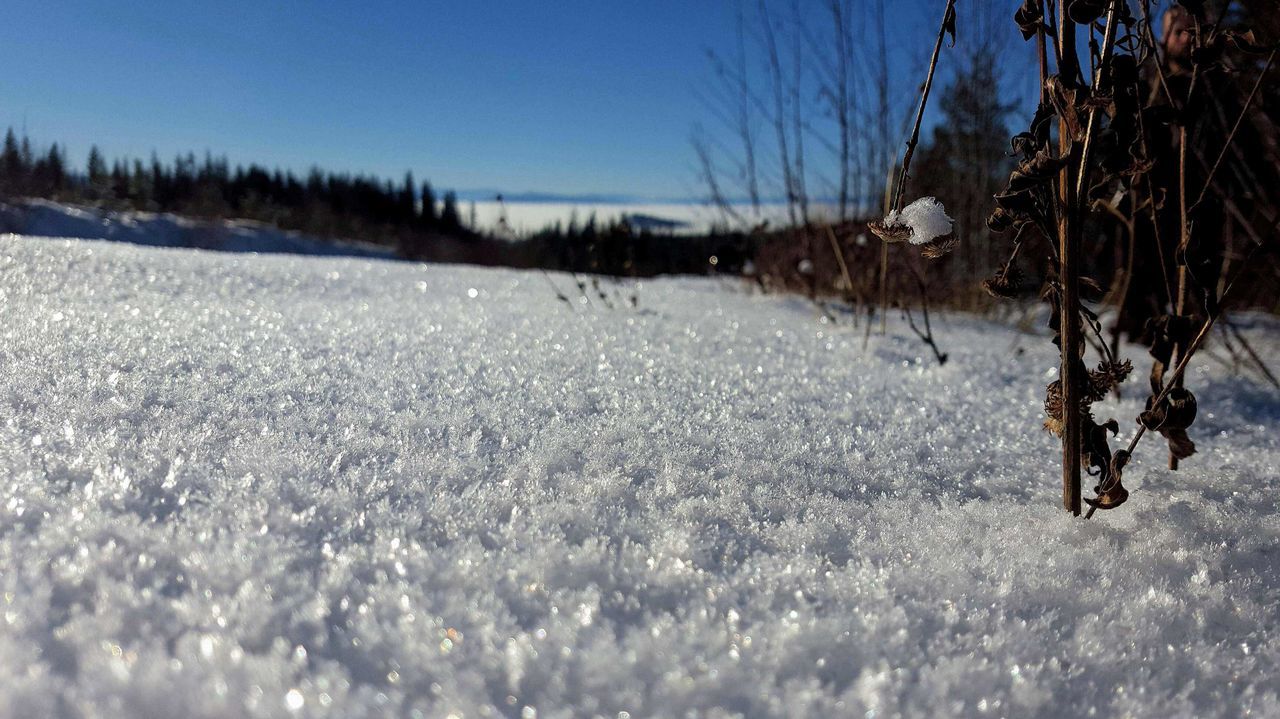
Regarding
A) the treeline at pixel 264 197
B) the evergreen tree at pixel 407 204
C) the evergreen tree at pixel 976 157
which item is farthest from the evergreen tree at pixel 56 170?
the evergreen tree at pixel 976 157

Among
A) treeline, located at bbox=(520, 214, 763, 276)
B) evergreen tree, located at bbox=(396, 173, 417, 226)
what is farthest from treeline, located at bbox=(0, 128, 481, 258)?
treeline, located at bbox=(520, 214, 763, 276)

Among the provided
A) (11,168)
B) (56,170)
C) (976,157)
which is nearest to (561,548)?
(976,157)

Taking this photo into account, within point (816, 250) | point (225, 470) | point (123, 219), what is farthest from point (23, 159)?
point (225, 470)

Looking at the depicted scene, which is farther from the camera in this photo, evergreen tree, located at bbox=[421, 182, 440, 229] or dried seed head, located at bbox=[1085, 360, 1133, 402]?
evergreen tree, located at bbox=[421, 182, 440, 229]

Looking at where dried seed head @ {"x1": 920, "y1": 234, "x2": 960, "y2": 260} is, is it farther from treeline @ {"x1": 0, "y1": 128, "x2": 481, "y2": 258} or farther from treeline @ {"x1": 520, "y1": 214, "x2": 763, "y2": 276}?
treeline @ {"x1": 0, "y1": 128, "x2": 481, "y2": 258}

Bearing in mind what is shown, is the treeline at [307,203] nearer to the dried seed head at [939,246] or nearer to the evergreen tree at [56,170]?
the evergreen tree at [56,170]

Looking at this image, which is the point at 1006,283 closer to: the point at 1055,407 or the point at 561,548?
the point at 1055,407

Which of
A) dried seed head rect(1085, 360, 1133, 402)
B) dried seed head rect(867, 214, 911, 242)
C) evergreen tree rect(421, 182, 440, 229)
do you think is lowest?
dried seed head rect(1085, 360, 1133, 402)
